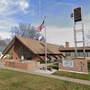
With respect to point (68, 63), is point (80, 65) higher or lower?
lower

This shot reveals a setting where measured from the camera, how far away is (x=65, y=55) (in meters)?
31.3

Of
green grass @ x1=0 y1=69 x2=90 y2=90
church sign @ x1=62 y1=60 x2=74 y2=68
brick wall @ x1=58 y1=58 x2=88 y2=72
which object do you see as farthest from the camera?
church sign @ x1=62 y1=60 x2=74 y2=68

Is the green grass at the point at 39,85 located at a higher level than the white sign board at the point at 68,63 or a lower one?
lower

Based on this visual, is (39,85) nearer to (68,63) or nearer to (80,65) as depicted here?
(68,63)

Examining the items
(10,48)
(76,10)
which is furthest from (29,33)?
(76,10)

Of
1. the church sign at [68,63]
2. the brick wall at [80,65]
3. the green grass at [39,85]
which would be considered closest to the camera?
the green grass at [39,85]

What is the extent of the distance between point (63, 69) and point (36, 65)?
199 inches

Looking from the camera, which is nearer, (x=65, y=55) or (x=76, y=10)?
(x=76, y=10)

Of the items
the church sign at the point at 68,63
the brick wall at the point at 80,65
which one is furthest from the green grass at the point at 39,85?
the church sign at the point at 68,63

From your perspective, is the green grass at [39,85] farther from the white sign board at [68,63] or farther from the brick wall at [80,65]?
the white sign board at [68,63]

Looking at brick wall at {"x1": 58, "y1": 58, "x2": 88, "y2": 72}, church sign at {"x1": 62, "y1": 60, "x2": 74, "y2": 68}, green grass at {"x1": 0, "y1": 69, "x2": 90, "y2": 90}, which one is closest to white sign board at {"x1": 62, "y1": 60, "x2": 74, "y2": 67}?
church sign at {"x1": 62, "y1": 60, "x2": 74, "y2": 68}

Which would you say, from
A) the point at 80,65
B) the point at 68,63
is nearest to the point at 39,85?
the point at 68,63

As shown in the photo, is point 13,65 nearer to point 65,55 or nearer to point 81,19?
point 81,19

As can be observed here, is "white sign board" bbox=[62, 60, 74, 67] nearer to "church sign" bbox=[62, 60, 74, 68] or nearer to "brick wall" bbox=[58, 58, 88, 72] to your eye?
"church sign" bbox=[62, 60, 74, 68]
